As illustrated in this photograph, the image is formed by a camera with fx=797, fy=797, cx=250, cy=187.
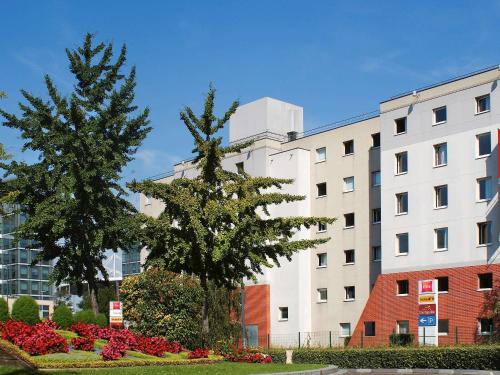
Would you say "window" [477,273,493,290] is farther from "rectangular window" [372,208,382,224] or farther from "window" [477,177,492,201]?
"rectangular window" [372,208,382,224]

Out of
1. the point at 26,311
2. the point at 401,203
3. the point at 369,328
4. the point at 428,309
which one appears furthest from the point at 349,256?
the point at 26,311

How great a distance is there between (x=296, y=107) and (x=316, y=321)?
19196 millimetres

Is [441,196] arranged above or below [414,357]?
above

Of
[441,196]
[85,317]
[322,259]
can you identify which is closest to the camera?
[85,317]

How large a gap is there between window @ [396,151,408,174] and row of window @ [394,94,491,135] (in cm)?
147

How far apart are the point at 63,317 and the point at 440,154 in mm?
27424

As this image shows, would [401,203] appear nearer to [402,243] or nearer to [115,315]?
[402,243]

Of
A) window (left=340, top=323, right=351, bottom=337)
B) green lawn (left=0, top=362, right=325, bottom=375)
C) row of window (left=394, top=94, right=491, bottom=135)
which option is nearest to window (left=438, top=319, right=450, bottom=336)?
window (left=340, top=323, right=351, bottom=337)

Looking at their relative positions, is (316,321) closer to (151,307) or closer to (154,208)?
(151,307)

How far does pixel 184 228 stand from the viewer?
108 feet

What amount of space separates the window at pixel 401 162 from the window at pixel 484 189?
579 cm

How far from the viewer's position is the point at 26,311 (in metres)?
31.2

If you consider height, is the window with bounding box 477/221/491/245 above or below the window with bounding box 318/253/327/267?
above

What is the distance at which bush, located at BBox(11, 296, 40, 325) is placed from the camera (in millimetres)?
31109
